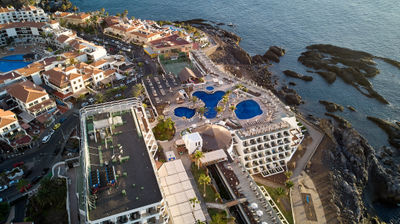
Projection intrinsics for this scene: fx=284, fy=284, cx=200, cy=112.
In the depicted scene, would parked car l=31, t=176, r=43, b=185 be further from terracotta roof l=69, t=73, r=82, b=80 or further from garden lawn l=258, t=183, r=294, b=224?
garden lawn l=258, t=183, r=294, b=224

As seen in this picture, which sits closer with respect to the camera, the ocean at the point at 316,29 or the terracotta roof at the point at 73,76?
the terracotta roof at the point at 73,76

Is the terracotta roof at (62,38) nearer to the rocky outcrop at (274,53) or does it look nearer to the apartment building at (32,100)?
the apartment building at (32,100)

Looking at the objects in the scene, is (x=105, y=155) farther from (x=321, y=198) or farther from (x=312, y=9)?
(x=312, y=9)

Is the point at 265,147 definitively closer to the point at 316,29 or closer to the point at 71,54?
the point at 71,54

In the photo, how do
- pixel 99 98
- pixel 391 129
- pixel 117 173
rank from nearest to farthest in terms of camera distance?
pixel 117 173, pixel 99 98, pixel 391 129

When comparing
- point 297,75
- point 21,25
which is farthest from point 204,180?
point 21,25

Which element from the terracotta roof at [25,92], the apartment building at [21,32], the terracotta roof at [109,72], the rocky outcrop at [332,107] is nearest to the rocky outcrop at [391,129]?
the rocky outcrop at [332,107]
